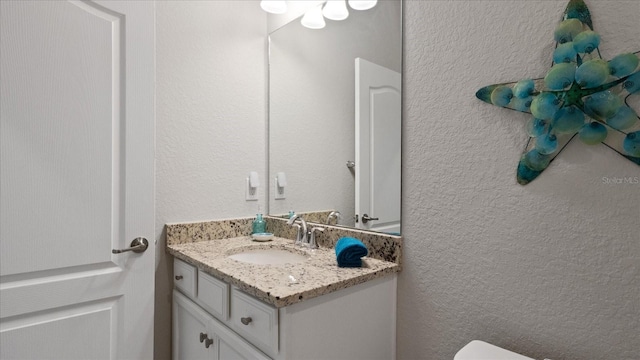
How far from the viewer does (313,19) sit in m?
1.78

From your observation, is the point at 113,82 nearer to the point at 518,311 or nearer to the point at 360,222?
the point at 360,222

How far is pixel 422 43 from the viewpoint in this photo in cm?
129

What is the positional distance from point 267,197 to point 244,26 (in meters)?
1.01

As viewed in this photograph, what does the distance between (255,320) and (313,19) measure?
4.91 ft

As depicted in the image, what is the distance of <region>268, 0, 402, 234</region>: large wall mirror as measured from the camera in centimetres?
140

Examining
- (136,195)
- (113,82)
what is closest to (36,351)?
(136,195)

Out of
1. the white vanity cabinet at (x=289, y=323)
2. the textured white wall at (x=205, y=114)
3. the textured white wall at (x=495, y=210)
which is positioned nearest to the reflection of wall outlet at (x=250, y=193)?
the textured white wall at (x=205, y=114)

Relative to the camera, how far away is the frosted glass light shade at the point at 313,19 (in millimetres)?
1747

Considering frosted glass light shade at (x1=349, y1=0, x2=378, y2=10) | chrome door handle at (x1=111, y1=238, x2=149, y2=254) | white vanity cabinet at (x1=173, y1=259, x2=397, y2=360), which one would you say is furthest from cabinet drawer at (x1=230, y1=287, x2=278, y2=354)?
frosted glass light shade at (x1=349, y1=0, x2=378, y2=10)

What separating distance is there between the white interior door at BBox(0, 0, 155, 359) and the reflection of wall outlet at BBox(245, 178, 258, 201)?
0.59 meters

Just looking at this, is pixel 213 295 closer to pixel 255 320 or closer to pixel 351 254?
pixel 255 320

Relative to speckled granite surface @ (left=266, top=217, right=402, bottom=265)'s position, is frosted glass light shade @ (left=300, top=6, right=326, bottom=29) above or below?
above

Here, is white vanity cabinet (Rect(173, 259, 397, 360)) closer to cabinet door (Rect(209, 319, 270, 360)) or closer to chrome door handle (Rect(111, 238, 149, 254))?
cabinet door (Rect(209, 319, 270, 360))

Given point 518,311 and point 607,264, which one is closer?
point 607,264
